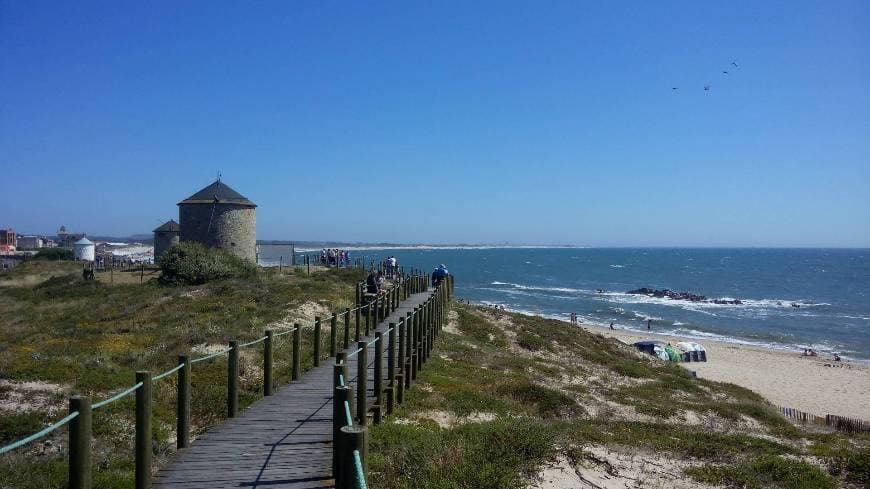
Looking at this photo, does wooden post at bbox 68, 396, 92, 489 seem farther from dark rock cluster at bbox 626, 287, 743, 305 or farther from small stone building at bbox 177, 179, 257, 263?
dark rock cluster at bbox 626, 287, 743, 305

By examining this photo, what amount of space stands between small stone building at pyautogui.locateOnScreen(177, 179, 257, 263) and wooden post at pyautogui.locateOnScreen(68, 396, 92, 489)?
36.4 metres

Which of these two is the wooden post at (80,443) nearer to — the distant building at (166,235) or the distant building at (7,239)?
the distant building at (166,235)

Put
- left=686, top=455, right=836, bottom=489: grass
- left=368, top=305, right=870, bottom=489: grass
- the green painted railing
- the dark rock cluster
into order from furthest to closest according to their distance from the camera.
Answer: the dark rock cluster
left=686, top=455, right=836, bottom=489: grass
left=368, top=305, right=870, bottom=489: grass
the green painted railing

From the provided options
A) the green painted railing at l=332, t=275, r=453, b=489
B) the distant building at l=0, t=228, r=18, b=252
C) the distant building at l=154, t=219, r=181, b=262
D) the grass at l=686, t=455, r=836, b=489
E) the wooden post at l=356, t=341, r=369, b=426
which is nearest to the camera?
the green painted railing at l=332, t=275, r=453, b=489

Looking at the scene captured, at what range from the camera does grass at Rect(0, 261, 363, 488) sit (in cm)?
855

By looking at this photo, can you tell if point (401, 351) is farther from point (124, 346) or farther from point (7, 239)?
point (7, 239)

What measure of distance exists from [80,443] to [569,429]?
23.5 ft

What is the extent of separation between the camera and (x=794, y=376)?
33594 millimetres

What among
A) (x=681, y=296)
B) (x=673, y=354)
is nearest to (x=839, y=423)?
(x=673, y=354)

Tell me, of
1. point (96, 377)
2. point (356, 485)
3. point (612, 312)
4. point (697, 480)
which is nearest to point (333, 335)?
point (96, 377)

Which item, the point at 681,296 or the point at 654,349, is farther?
the point at 681,296

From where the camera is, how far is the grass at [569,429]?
7.56 m

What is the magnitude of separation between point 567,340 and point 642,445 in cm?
1625

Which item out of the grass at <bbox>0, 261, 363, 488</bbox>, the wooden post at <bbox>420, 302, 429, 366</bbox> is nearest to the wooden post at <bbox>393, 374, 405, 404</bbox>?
the grass at <bbox>0, 261, 363, 488</bbox>
